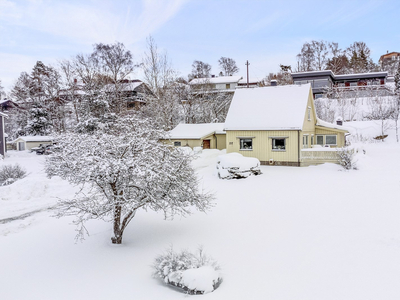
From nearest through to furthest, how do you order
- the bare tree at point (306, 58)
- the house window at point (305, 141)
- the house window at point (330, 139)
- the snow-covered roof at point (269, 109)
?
the snow-covered roof at point (269, 109) < the house window at point (305, 141) < the house window at point (330, 139) < the bare tree at point (306, 58)

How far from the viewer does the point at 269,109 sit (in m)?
21.3

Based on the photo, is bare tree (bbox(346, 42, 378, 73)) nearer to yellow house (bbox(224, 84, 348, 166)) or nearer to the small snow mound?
yellow house (bbox(224, 84, 348, 166))

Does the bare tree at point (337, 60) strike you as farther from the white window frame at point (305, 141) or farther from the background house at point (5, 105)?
the background house at point (5, 105)

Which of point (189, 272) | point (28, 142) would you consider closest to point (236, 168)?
point (189, 272)

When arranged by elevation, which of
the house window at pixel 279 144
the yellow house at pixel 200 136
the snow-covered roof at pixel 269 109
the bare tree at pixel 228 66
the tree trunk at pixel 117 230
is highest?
the bare tree at pixel 228 66

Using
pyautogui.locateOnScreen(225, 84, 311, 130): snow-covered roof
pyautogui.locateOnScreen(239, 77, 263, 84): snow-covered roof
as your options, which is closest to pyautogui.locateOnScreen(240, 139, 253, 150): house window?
pyautogui.locateOnScreen(225, 84, 311, 130): snow-covered roof

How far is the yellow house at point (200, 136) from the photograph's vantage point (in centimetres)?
2656

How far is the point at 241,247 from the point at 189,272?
225 cm

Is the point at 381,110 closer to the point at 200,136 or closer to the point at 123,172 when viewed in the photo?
the point at 200,136

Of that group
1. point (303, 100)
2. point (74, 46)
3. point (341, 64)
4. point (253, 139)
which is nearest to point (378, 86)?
point (341, 64)

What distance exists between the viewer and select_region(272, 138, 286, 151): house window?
65.5 ft

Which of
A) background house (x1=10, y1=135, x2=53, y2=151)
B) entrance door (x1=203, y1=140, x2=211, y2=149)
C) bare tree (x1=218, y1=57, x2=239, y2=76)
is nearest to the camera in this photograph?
entrance door (x1=203, y1=140, x2=211, y2=149)

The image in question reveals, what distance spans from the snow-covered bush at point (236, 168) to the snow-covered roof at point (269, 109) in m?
4.24

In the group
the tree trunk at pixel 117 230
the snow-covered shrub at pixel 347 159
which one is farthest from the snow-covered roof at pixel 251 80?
the tree trunk at pixel 117 230
